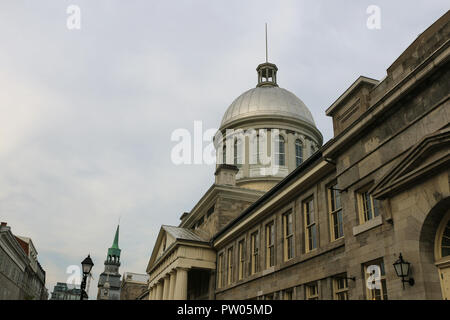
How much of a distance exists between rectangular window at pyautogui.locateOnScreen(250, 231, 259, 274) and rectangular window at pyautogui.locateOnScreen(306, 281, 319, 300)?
234 inches

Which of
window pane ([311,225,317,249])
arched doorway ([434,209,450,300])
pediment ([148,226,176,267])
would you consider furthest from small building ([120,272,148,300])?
arched doorway ([434,209,450,300])

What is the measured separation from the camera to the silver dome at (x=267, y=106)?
46.4 meters

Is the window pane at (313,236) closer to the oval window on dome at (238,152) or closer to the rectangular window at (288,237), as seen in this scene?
the rectangular window at (288,237)

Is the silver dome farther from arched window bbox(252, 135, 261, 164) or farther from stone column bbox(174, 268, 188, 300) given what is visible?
stone column bbox(174, 268, 188, 300)

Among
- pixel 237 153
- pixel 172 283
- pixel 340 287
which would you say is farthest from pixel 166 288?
pixel 340 287

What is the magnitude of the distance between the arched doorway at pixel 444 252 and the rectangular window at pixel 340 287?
5201 mm

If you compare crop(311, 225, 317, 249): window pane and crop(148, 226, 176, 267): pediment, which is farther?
crop(148, 226, 176, 267): pediment

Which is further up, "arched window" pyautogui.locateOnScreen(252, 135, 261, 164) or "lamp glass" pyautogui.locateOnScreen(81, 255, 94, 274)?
"arched window" pyautogui.locateOnScreen(252, 135, 261, 164)

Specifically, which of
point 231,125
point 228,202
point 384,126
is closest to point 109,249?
point 231,125

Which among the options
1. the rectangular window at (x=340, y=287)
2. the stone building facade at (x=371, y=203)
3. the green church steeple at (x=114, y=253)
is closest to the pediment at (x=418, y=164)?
the stone building facade at (x=371, y=203)

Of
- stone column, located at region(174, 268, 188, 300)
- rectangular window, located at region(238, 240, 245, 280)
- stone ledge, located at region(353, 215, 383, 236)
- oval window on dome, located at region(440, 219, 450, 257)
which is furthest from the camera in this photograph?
stone column, located at region(174, 268, 188, 300)

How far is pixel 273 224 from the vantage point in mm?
21688

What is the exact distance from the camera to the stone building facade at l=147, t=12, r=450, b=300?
998 centimetres
